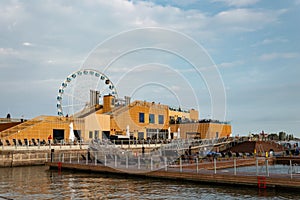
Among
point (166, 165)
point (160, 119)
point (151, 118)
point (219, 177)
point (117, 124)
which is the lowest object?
point (219, 177)

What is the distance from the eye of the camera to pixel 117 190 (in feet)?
60.7

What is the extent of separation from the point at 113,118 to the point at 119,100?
6559mm

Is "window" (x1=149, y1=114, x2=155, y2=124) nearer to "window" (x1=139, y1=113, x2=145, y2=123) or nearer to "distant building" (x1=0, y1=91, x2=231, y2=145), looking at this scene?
"distant building" (x1=0, y1=91, x2=231, y2=145)

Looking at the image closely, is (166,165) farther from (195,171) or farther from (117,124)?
(117,124)

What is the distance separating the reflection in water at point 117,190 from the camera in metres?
16.3

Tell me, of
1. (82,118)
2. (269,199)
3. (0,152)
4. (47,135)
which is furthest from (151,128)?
(269,199)

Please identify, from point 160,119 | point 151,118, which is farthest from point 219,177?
point 160,119

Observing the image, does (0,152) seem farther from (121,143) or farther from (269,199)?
(269,199)

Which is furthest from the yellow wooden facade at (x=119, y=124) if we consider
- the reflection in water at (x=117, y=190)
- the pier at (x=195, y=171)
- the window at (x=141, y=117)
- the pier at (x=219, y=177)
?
the pier at (x=219, y=177)

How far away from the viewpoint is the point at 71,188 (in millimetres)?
19375

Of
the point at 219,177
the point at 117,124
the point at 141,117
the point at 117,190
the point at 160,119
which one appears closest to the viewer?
the point at 117,190

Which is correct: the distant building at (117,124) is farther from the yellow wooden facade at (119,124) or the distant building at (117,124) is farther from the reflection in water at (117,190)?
the reflection in water at (117,190)

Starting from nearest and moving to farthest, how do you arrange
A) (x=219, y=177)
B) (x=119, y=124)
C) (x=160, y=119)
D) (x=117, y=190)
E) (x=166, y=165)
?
(x=117, y=190) → (x=219, y=177) → (x=166, y=165) → (x=119, y=124) → (x=160, y=119)

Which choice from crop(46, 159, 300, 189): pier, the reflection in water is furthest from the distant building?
crop(46, 159, 300, 189): pier
